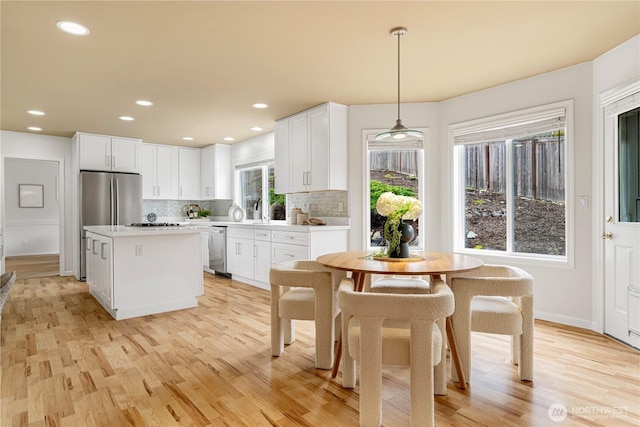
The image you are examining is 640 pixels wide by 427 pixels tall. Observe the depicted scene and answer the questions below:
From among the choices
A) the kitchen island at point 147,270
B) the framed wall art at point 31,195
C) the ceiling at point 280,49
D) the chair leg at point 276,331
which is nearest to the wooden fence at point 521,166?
the ceiling at point 280,49

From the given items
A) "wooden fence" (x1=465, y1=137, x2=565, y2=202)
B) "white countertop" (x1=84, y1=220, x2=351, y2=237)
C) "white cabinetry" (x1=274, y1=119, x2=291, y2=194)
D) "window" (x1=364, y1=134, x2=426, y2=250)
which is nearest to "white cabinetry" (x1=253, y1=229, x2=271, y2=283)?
"white countertop" (x1=84, y1=220, x2=351, y2=237)

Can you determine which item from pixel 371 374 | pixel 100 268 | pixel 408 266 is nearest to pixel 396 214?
pixel 408 266

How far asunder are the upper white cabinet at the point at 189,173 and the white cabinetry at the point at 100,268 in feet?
8.34

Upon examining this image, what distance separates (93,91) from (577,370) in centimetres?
491

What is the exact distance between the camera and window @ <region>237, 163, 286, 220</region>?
590cm

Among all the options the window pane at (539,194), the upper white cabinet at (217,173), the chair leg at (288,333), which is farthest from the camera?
the upper white cabinet at (217,173)

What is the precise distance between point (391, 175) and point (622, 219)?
2.28 metres

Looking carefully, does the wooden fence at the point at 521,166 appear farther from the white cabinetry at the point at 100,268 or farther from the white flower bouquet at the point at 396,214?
the white cabinetry at the point at 100,268

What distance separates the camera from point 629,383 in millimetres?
2254

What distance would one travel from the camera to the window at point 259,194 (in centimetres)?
590

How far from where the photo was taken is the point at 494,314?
2.24 m

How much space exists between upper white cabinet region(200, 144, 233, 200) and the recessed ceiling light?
4.28 m

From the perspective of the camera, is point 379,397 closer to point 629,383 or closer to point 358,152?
point 629,383

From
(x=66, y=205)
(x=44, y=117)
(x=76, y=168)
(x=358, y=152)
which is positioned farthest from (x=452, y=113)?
(x=66, y=205)
